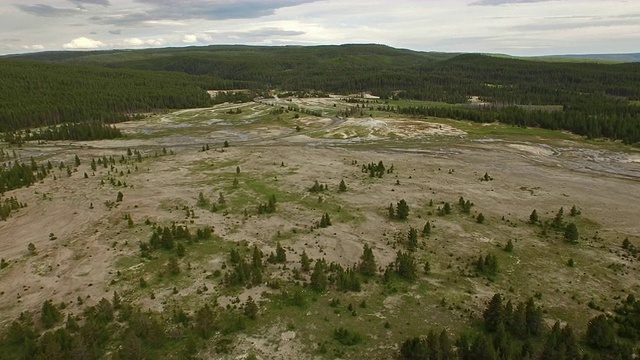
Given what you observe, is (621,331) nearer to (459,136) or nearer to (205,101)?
(459,136)

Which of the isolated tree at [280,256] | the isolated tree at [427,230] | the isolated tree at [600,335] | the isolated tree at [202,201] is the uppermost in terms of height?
the isolated tree at [202,201]

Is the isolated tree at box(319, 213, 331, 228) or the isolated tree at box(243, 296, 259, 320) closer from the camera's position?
the isolated tree at box(243, 296, 259, 320)

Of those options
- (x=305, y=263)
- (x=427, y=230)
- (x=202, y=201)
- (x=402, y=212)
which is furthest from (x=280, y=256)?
(x=202, y=201)

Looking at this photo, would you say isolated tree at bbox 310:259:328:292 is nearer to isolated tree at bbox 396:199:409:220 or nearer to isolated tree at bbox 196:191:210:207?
isolated tree at bbox 396:199:409:220

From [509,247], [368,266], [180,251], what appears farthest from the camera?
[509,247]

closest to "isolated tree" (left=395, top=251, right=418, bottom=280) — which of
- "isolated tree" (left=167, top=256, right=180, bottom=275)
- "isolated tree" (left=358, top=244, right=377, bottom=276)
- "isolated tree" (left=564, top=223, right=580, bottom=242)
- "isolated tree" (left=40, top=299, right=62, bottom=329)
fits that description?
"isolated tree" (left=358, top=244, right=377, bottom=276)

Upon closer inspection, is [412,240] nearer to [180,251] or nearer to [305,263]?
[305,263]

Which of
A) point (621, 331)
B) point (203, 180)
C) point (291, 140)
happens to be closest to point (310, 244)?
point (621, 331)

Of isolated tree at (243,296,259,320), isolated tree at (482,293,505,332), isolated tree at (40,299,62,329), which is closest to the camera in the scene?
isolated tree at (482,293,505,332)

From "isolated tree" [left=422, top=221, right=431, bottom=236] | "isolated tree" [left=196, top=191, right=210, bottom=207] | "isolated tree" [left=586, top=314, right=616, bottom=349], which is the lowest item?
"isolated tree" [left=586, top=314, right=616, bottom=349]

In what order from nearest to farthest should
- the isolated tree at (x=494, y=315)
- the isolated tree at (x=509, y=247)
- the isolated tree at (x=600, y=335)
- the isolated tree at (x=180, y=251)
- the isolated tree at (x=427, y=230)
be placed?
the isolated tree at (x=600, y=335) → the isolated tree at (x=494, y=315) → the isolated tree at (x=180, y=251) → the isolated tree at (x=509, y=247) → the isolated tree at (x=427, y=230)

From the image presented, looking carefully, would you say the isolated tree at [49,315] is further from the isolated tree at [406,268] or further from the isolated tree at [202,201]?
the isolated tree at [406,268]

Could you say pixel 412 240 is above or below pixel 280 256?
below

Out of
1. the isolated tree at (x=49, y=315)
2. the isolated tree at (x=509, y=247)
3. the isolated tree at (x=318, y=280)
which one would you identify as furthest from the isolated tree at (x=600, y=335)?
the isolated tree at (x=49, y=315)
